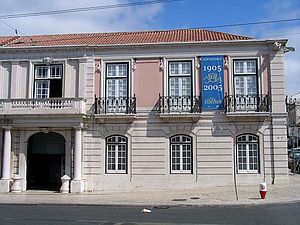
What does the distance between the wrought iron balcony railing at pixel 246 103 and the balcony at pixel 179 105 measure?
1.63 m

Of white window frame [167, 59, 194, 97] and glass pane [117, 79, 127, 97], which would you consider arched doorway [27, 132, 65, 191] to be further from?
white window frame [167, 59, 194, 97]

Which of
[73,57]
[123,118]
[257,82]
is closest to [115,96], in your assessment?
[123,118]

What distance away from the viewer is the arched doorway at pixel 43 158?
2433cm

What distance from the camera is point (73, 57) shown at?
23031 millimetres

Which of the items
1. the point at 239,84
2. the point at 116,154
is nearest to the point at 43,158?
the point at 116,154

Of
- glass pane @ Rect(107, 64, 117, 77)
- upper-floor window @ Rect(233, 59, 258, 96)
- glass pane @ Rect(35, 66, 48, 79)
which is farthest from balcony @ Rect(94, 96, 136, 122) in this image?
upper-floor window @ Rect(233, 59, 258, 96)

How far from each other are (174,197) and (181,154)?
3.80 meters

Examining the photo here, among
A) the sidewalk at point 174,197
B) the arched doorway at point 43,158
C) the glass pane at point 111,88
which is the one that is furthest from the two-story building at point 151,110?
the arched doorway at point 43,158

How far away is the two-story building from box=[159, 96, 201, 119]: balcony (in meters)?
0.05

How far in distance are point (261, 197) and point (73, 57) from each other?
12.7 meters

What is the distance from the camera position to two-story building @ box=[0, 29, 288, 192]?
21578 millimetres

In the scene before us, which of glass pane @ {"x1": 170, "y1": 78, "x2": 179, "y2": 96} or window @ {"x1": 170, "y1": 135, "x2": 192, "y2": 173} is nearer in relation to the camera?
window @ {"x1": 170, "y1": 135, "x2": 192, "y2": 173}

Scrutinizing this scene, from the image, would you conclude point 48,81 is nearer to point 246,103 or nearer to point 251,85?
point 246,103

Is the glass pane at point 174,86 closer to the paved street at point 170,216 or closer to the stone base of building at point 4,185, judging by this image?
the paved street at point 170,216
